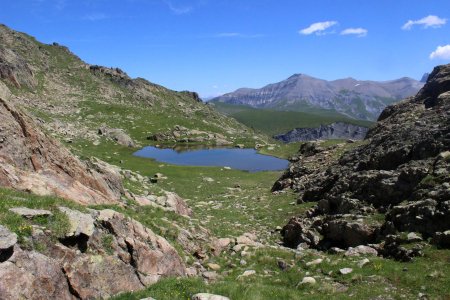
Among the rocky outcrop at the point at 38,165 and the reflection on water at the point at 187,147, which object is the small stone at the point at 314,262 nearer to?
the rocky outcrop at the point at 38,165

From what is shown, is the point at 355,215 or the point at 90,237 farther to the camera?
the point at 355,215

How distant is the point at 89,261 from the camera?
15.6m

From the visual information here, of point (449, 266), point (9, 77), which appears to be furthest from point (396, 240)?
point (9, 77)

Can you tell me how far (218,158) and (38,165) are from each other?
8703cm

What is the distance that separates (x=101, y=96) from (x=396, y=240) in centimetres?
15853

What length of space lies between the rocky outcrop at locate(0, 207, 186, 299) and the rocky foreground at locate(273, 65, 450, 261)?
42.4 ft

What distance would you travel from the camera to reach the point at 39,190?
67.0 feet

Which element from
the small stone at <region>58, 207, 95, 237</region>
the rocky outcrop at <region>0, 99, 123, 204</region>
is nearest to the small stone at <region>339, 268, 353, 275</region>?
the small stone at <region>58, 207, 95, 237</region>

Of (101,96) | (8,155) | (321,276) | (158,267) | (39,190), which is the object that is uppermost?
(101,96)

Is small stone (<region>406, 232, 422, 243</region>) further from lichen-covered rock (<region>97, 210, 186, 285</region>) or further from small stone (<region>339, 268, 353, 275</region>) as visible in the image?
lichen-covered rock (<region>97, 210, 186, 285</region>)

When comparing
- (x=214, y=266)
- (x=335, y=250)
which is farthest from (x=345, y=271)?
(x=214, y=266)

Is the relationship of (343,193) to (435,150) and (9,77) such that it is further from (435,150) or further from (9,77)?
(9,77)

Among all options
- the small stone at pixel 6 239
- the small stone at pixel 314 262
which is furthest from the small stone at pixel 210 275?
the small stone at pixel 6 239

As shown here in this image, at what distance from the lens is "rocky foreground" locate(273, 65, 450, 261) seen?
79.6ft
